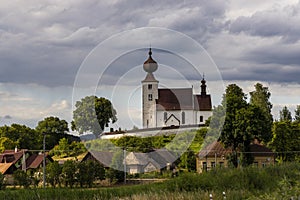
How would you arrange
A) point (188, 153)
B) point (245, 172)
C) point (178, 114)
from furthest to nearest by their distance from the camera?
1. point (178, 114)
2. point (188, 153)
3. point (245, 172)

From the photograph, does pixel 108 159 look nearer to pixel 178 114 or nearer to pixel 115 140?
pixel 115 140

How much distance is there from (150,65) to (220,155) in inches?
687

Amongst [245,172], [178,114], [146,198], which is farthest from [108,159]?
[146,198]

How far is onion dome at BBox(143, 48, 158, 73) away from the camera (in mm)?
53906

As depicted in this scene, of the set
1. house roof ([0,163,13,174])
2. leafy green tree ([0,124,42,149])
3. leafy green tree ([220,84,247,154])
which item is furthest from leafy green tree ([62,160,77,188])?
leafy green tree ([0,124,42,149])

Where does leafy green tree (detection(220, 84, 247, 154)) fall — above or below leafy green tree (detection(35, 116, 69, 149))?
below

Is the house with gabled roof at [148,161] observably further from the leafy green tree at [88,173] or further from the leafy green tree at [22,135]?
the leafy green tree at [22,135]

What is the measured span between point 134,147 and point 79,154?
43.7ft

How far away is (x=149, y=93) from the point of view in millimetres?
63719

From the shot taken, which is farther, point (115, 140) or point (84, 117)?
point (115, 140)

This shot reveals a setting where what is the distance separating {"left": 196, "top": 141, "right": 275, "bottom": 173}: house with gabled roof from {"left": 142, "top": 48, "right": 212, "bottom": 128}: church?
20.8ft

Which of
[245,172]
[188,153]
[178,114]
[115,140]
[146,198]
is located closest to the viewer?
[146,198]

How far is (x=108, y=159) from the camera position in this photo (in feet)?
223

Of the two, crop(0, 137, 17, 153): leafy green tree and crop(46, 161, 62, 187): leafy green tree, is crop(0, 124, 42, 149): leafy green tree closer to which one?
crop(0, 137, 17, 153): leafy green tree
